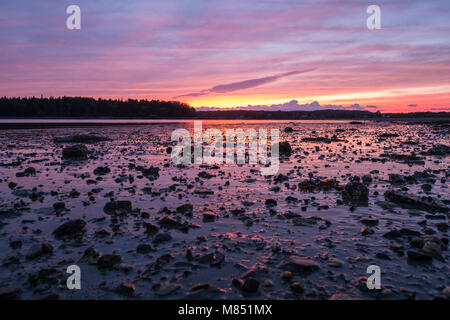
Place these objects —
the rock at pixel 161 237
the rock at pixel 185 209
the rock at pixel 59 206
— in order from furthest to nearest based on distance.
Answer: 1. the rock at pixel 59 206
2. the rock at pixel 185 209
3. the rock at pixel 161 237

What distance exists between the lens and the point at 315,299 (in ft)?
15.5

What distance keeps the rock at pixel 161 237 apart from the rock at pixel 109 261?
112 centimetres

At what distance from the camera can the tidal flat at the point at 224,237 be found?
511cm

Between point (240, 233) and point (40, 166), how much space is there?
15729 mm

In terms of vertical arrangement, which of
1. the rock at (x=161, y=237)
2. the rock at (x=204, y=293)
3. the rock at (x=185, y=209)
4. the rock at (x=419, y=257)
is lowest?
the rock at (x=204, y=293)

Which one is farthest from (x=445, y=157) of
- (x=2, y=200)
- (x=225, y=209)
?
(x=2, y=200)

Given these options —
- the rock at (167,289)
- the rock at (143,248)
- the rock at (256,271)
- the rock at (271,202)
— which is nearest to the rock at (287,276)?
the rock at (256,271)

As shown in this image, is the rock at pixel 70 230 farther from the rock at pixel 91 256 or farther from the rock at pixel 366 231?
the rock at pixel 366 231

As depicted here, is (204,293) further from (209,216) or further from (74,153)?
(74,153)

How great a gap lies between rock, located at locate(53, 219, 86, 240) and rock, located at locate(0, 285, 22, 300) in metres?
2.32

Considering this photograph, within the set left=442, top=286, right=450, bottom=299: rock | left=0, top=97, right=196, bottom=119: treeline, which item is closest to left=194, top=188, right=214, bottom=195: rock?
left=442, top=286, right=450, bottom=299: rock

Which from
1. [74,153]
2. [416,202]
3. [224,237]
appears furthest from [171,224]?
[74,153]

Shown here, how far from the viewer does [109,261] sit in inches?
233

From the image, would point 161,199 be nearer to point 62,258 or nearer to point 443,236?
point 62,258
